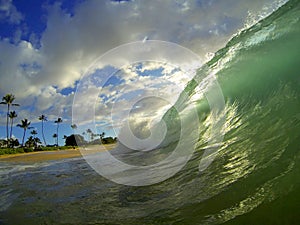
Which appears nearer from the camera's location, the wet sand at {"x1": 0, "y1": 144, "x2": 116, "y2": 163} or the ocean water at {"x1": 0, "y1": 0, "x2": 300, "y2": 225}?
the ocean water at {"x1": 0, "y1": 0, "x2": 300, "y2": 225}

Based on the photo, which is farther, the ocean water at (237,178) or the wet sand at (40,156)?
the wet sand at (40,156)

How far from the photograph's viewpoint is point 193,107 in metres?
9.88

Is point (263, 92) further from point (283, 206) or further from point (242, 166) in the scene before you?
point (283, 206)

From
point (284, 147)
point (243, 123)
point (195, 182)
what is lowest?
point (195, 182)

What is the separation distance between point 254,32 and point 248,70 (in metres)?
1.73

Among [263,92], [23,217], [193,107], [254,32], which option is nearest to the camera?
[23,217]

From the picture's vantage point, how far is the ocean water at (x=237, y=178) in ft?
9.47

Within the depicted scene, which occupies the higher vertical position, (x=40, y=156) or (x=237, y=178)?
(x=40, y=156)

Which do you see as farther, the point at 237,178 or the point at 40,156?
the point at 40,156

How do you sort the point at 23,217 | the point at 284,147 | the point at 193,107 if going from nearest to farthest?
1. the point at 284,147
2. the point at 23,217
3. the point at 193,107

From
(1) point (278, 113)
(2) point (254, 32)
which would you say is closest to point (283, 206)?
(1) point (278, 113)

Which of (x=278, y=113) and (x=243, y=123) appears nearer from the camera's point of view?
(x=278, y=113)

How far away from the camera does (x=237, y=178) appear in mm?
3480

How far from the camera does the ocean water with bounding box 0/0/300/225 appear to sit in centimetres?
289
